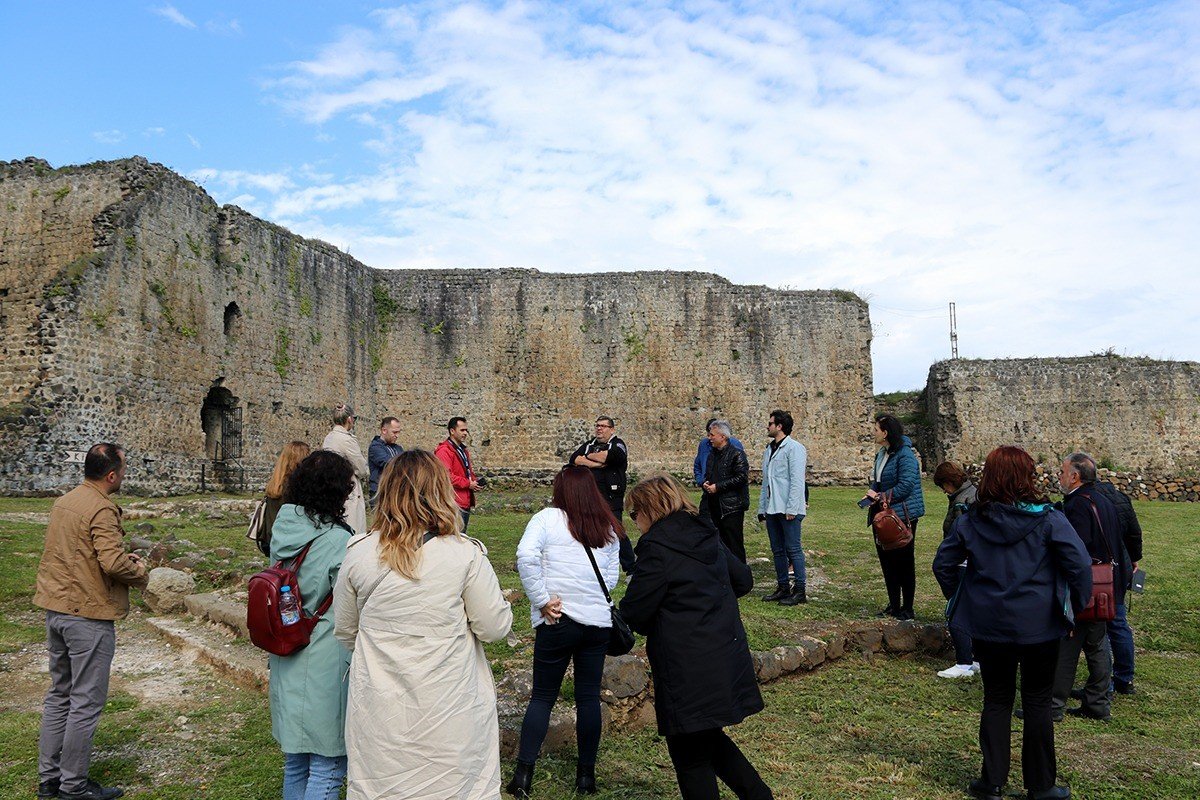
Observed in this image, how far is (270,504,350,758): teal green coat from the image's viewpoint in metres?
3.43

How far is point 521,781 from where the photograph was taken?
4.20 meters

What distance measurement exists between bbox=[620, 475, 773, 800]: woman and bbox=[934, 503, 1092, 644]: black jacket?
132 cm

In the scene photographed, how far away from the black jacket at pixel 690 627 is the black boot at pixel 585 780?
91cm

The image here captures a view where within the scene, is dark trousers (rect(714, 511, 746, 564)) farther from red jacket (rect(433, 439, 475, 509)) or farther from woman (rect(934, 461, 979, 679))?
red jacket (rect(433, 439, 475, 509))

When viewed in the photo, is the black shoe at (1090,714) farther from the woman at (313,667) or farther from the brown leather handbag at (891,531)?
the woman at (313,667)

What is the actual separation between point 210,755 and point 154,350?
1434cm

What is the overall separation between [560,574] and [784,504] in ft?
13.7

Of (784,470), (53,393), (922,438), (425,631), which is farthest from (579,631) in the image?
(922,438)

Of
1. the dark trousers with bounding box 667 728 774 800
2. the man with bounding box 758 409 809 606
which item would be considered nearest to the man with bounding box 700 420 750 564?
the man with bounding box 758 409 809 606

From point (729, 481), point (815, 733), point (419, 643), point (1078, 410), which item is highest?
point (1078, 410)

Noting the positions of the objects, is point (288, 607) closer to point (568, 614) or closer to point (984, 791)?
point (568, 614)

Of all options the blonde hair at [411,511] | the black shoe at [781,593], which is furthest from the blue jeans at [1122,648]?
the blonde hair at [411,511]

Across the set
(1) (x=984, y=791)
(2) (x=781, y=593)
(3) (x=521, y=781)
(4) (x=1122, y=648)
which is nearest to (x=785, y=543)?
(2) (x=781, y=593)

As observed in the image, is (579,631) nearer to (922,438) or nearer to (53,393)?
(53,393)
